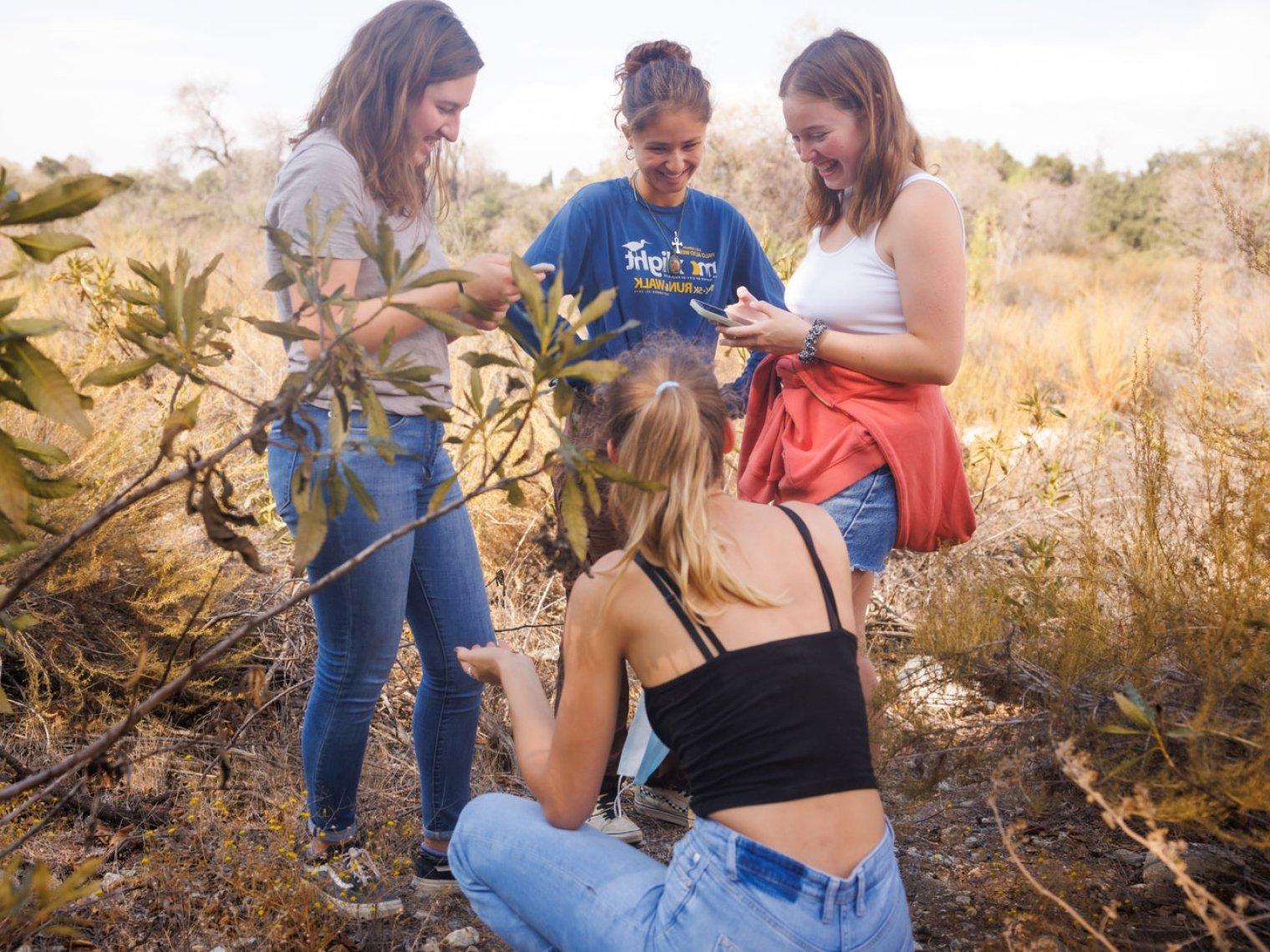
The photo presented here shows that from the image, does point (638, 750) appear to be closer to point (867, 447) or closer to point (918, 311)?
point (867, 447)

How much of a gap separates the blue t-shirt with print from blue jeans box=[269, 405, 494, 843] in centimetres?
56

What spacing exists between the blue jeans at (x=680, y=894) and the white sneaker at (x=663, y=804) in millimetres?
1188

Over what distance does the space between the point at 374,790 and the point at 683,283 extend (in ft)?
4.94

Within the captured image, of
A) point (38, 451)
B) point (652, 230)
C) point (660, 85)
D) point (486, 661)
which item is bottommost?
point (486, 661)

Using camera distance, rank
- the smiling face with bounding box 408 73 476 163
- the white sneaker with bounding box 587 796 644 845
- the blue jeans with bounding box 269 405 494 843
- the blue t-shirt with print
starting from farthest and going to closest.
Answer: the white sneaker with bounding box 587 796 644 845 → the blue t-shirt with print → the smiling face with bounding box 408 73 476 163 → the blue jeans with bounding box 269 405 494 843

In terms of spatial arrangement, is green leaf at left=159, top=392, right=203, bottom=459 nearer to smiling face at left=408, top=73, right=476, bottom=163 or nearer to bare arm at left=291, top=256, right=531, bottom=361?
bare arm at left=291, top=256, right=531, bottom=361

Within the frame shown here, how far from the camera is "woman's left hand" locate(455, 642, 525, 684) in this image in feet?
6.40

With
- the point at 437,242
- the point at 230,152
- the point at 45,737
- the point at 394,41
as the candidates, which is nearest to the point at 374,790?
the point at 45,737

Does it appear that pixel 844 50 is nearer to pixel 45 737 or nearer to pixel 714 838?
pixel 714 838

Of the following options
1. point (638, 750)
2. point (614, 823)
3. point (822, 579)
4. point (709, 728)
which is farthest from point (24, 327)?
point (614, 823)

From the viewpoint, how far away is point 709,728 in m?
1.57

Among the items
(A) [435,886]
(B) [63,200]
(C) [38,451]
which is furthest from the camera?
(A) [435,886]

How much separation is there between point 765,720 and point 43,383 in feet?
3.25

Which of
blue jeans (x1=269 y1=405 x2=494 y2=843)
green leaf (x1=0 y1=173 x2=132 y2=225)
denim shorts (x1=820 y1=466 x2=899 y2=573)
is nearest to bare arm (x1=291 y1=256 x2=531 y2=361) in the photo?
blue jeans (x1=269 y1=405 x2=494 y2=843)
